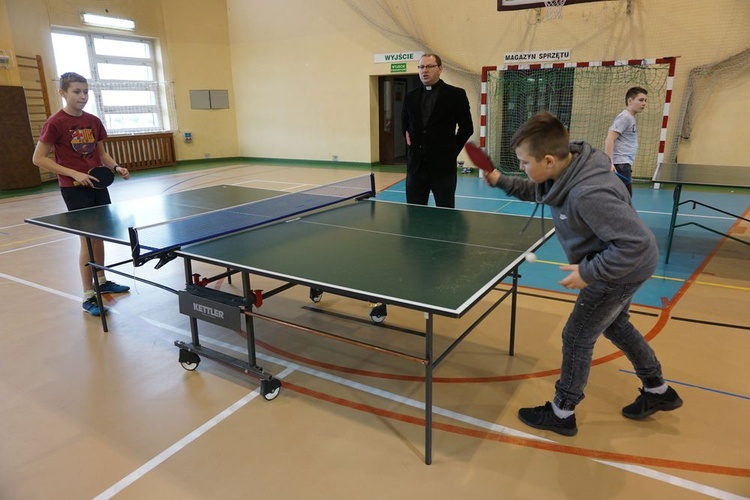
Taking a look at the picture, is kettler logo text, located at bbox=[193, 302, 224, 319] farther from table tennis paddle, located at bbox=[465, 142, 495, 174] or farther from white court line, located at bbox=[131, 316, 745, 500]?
table tennis paddle, located at bbox=[465, 142, 495, 174]

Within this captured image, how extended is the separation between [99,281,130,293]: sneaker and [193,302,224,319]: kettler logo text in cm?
217

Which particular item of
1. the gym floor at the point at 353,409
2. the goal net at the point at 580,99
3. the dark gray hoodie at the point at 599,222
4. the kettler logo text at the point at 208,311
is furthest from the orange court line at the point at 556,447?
the goal net at the point at 580,99

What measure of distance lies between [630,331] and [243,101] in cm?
1426

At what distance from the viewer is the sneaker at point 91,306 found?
4105mm

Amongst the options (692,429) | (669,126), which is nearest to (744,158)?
(669,126)

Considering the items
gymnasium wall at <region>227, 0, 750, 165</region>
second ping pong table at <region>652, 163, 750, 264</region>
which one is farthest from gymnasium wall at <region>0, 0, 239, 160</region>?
second ping pong table at <region>652, 163, 750, 264</region>

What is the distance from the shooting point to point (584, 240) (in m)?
2.18

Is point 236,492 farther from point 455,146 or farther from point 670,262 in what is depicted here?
point 670,262

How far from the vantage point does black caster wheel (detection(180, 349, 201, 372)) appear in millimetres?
3201

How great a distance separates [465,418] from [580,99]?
373 inches

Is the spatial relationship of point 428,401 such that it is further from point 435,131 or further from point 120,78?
point 120,78

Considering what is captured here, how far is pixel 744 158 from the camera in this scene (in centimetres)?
910

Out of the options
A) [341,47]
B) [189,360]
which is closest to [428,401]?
[189,360]

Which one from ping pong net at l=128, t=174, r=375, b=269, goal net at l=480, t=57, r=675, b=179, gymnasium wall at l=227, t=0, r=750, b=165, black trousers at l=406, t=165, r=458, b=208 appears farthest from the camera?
goal net at l=480, t=57, r=675, b=179
